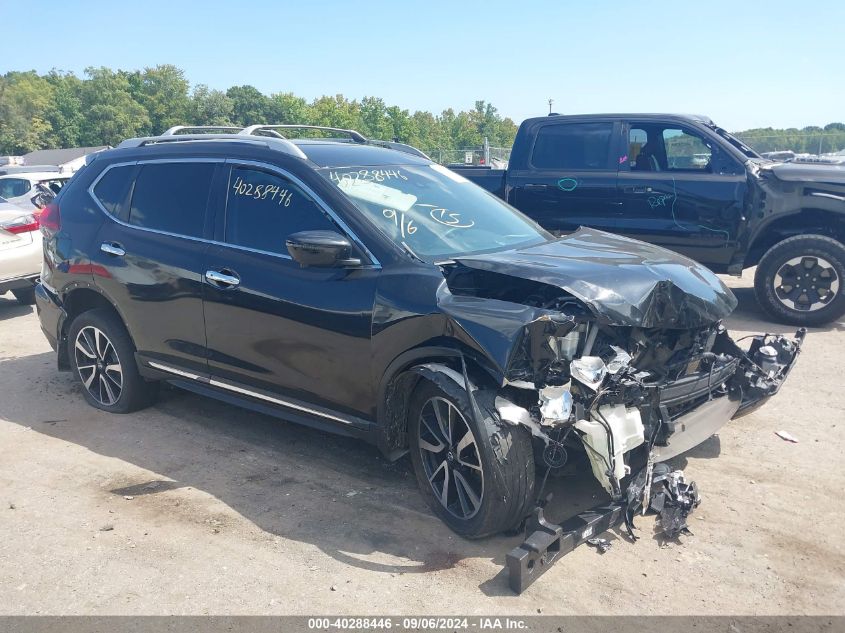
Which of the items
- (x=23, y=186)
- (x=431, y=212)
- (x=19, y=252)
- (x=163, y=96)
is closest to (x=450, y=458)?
(x=431, y=212)

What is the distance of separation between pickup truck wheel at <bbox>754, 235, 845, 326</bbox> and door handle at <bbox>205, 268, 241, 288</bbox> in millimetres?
5924

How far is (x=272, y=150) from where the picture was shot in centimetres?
466

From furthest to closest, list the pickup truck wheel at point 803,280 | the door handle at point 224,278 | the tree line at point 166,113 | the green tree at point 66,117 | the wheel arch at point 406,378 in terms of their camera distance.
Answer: the green tree at point 66,117 → the tree line at point 166,113 → the pickup truck wheel at point 803,280 → the door handle at point 224,278 → the wheel arch at point 406,378

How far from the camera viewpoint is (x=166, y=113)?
94.4 metres

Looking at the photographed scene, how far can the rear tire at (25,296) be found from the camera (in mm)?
10180

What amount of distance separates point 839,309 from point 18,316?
9.51m

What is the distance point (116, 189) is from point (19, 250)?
4794mm

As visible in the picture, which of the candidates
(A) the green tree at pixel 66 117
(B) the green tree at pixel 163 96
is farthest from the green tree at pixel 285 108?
(A) the green tree at pixel 66 117

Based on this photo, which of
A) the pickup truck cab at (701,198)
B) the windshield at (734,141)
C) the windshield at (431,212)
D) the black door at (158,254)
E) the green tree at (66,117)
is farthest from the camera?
the green tree at (66,117)

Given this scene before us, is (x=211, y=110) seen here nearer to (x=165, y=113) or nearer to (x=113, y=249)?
(x=165, y=113)

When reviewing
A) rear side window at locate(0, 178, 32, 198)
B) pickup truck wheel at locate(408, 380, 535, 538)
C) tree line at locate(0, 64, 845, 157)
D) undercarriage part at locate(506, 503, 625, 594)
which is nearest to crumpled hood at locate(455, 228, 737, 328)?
pickup truck wheel at locate(408, 380, 535, 538)

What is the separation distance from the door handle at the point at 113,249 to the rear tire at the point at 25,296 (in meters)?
5.64

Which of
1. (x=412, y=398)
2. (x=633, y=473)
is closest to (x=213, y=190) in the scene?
(x=412, y=398)

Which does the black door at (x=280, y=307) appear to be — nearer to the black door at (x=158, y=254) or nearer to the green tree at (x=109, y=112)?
the black door at (x=158, y=254)
